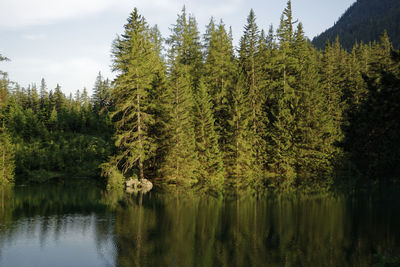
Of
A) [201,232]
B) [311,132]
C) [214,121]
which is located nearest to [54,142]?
[214,121]

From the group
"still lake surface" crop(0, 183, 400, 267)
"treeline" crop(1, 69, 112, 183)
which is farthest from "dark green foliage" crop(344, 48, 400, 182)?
"treeline" crop(1, 69, 112, 183)

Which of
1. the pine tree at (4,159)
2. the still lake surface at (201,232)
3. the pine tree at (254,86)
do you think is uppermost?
the pine tree at (254,86)

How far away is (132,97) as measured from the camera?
1658 inches

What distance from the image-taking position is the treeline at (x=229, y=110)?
42688mm

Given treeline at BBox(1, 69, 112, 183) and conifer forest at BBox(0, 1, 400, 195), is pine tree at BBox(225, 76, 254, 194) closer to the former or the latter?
conifer forest at BBox(0, 1, 400, 195)

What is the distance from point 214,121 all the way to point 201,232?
34.6 metres

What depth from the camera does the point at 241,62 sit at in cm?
6147

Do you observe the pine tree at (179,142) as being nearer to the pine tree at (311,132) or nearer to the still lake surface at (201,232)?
the still lake surface at (201,232)

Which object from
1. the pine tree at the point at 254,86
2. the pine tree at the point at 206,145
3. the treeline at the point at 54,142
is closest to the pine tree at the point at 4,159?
the treeline at the point at 54,142

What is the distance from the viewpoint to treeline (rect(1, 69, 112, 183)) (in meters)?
56.3

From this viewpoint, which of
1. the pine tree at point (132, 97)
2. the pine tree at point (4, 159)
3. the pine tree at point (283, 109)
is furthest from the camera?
the pine tree at point (283, 109)

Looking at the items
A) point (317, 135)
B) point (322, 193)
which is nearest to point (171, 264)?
point (322, 193)

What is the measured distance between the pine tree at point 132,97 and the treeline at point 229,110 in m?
0.13

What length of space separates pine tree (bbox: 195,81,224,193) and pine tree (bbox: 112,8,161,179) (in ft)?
24.0
